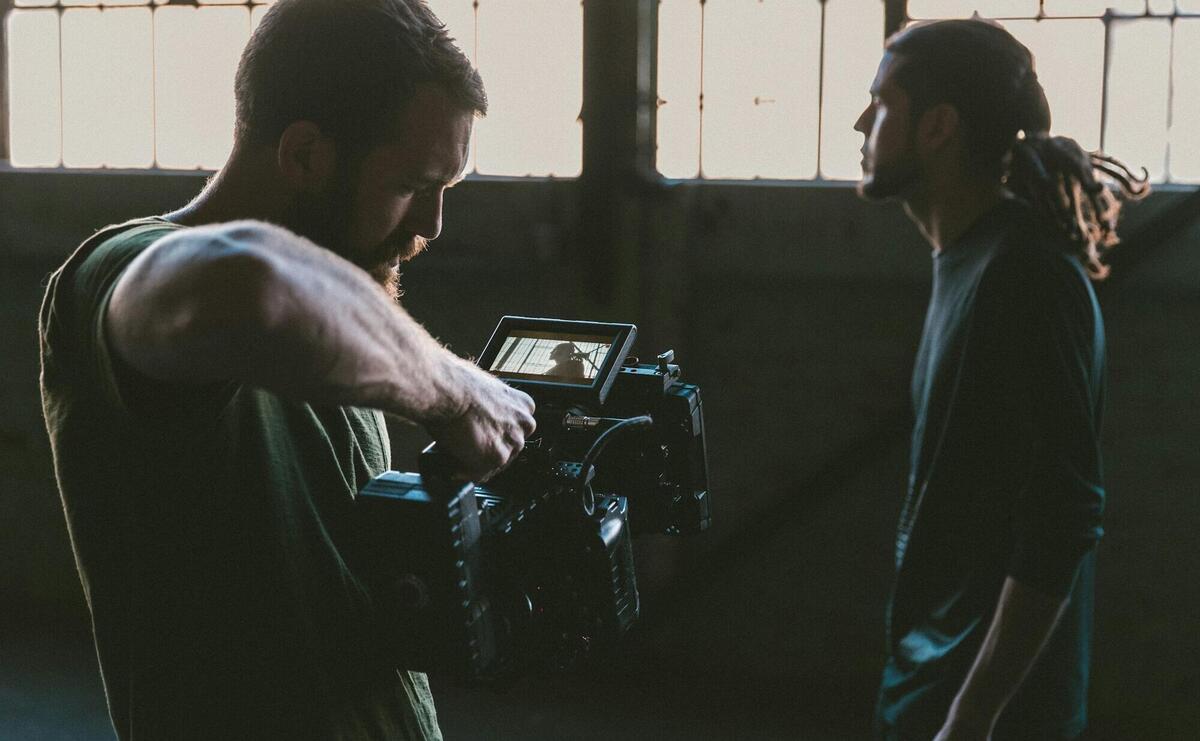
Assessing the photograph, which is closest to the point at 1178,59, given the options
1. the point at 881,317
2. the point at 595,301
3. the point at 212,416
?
the point at 881,317

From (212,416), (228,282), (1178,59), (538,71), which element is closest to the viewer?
(228,282)

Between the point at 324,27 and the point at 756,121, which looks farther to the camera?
the point at 756,121

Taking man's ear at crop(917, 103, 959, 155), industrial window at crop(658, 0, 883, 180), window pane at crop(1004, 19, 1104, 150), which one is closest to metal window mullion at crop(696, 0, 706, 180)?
industrial window at crop(658, 0, 883, 180)

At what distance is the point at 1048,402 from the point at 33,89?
388cm

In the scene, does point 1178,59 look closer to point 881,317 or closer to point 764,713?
point 881,317

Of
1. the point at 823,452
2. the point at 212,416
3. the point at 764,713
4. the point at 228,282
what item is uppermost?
the point at 228,282

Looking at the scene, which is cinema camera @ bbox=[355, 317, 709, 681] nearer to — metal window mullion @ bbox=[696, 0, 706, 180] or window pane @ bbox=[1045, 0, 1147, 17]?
metal window mullion @ bbox=[696, 0, 706, 180]

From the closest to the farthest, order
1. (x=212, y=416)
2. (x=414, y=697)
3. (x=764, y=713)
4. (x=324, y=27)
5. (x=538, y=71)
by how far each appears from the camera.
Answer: (x=212, y=416)
(x=324, y=27)
(x=414, y=697)
(x=764, y=713)
(x=538, y=71)

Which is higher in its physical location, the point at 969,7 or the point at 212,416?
the point at 969,7

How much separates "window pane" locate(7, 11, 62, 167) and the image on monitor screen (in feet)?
10.7

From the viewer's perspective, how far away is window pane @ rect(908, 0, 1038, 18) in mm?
3166

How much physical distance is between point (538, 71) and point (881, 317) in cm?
134

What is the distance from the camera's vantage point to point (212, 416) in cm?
85

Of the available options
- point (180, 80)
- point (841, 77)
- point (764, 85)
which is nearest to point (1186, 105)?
point (841, 77)
